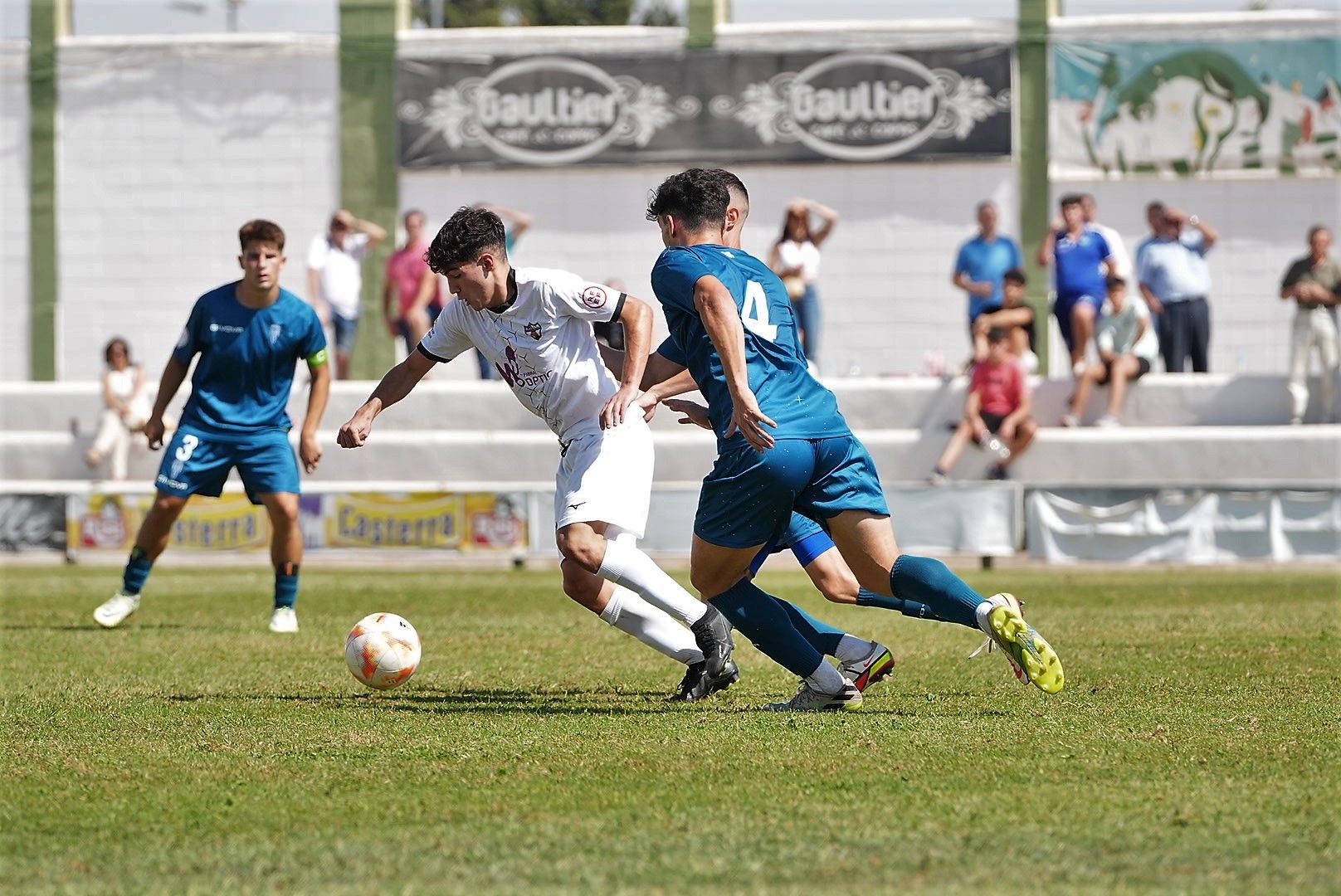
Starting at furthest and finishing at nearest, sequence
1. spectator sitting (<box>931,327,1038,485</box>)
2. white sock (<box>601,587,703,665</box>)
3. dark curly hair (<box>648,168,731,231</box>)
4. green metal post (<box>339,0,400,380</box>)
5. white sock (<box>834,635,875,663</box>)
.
Answer: green metal post (<box>339,0,400,380</box>) < spectator sitting (<box>931,327,1038,485</box>) < white sock (<box>601,587,703,665</box>) < white sock (<box>834,635,875,663</box>) < dark curly hair (<box>648,168,731,231</box>)

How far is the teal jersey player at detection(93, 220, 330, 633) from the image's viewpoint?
1077cm

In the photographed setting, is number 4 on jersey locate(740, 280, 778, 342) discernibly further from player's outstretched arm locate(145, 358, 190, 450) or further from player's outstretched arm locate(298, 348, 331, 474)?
player's outstretched arm locate(145, 358, 190, 450)

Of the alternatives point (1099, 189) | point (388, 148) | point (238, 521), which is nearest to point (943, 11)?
point (1099, 189)

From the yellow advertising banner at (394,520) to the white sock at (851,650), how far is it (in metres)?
11.3

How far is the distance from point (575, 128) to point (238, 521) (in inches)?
366

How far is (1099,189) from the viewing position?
81.1ft

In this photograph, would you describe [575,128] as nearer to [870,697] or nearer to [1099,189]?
[1099,189]

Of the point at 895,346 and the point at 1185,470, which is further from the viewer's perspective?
the point at 895,346

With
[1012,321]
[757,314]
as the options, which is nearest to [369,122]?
[1012,321]

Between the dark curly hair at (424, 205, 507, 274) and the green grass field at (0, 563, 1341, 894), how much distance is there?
1790 mm

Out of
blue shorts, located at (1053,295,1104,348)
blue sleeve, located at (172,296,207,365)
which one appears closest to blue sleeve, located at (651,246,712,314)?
blue sleeve, located at (172,296,207,365)

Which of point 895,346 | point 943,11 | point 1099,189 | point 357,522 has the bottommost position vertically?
point 357,522

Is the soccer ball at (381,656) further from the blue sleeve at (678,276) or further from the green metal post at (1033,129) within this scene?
the green metal post at (1033,129)

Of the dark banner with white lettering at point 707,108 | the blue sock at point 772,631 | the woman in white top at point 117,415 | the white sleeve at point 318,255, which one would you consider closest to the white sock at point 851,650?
the blue sock at point 772,631
